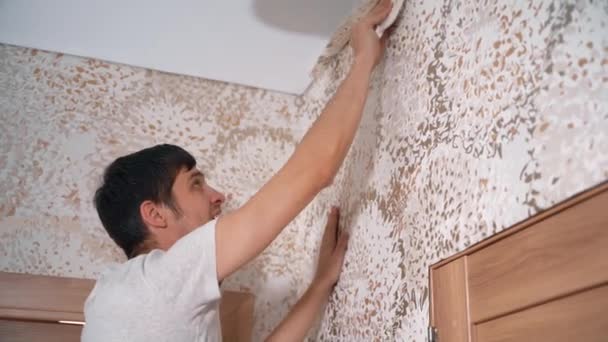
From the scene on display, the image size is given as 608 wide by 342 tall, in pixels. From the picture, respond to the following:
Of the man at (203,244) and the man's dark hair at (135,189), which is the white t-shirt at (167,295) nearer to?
the man at (203,244)

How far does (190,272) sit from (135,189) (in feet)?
1.35

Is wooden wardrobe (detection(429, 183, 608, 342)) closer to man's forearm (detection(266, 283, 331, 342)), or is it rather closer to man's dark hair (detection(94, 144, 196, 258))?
man's forearm (detection(266, 283, 331, 342))

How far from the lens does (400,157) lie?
1.22 metres

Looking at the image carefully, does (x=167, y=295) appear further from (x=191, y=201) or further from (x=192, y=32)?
(x=192, y=32)

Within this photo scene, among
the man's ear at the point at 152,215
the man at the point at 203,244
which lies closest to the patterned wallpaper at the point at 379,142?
the man at the point at 203,244

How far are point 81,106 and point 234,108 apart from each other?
52 centimetres

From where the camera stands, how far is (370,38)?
135cm

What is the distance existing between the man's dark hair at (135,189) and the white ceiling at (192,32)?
1.56 feet

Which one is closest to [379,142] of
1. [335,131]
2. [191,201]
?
[335,131]

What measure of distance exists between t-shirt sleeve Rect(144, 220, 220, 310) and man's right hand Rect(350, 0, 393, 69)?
0.55m

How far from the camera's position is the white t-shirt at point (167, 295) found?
1058 mm

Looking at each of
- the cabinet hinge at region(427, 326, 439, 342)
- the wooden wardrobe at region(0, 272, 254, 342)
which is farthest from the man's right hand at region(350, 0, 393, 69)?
the wooden wardrobe at region(0, 272, 254, 342)

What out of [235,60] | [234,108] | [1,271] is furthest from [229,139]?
[1,271]

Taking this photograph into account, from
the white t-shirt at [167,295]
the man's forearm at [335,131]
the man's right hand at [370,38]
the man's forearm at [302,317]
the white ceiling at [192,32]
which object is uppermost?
the white ceiling at [192,32]
